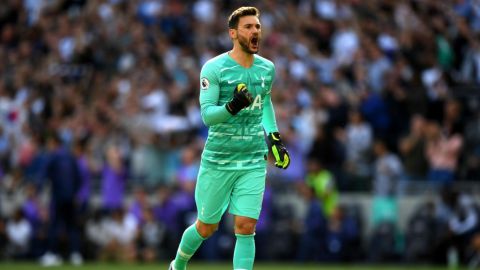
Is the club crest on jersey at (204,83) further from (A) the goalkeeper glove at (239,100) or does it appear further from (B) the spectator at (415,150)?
(B) the spectator at (415,150)

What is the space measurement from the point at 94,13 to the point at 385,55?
7.65 meters

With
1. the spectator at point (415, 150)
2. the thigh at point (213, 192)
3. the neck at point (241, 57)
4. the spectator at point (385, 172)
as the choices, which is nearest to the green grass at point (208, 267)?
the spectator at point (385, 172)

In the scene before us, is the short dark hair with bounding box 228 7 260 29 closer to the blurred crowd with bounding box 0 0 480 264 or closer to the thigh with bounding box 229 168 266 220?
the thigh with bounding box 229 168 266 220

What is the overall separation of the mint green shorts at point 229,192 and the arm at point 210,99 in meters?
0.66

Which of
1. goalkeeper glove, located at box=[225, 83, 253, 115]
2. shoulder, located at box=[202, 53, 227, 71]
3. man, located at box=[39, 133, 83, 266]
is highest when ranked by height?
shoulder, located at box=[202, 53, 227, 71]

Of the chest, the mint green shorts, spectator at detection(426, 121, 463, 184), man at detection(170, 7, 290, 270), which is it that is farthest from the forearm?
spectator at detection(426, 121, 463, 184)

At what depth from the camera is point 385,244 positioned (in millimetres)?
21500

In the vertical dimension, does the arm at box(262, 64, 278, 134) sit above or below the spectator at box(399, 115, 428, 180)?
above

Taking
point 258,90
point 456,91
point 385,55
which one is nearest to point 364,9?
point 385,55

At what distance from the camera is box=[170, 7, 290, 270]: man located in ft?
39.8

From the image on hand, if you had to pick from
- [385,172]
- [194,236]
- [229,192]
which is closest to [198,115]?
[385,172]

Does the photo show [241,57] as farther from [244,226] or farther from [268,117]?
[244,226]

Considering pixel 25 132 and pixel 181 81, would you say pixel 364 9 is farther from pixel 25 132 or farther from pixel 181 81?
pixel 25 132

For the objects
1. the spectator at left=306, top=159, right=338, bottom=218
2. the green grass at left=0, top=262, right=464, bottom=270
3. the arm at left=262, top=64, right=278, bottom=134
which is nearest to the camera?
the arm at left=262, top=64, right=278, bottom=134
